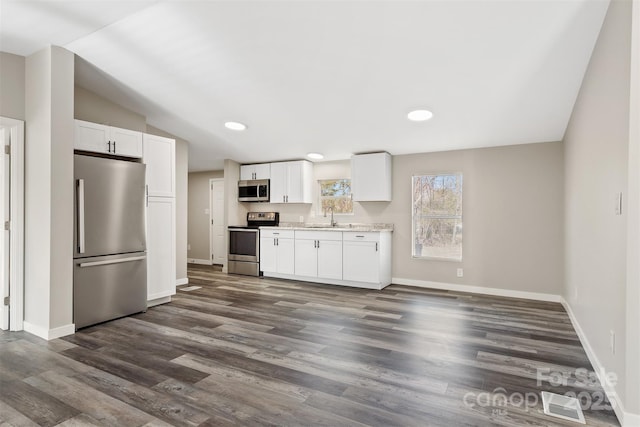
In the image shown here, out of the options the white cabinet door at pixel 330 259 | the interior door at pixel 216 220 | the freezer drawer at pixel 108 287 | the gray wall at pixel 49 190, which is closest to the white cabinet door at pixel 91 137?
the gray wall at pixel 49 190

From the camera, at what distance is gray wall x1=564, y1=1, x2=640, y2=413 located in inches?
74.3

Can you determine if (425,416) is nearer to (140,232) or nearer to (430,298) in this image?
(430,298)

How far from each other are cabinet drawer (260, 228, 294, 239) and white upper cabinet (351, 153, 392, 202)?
1269 mm

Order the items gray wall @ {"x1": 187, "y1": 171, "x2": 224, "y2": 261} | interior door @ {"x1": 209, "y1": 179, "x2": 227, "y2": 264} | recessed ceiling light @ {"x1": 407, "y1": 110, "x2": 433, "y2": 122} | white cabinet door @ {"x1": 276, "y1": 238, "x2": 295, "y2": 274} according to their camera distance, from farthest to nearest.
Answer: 1. gray wall @ {"x1": 187, "y1": 171, "x2": 224, "y2": 261}
2. interior door @ {"x1": 209, "y1": 179, "x2": 227, "y2": 264}
3. white cabinet door @ {"x1": 276, "y1": 238, "x2": 295, "y2": 274}
4. recessed ceiling light @ {"x1": 407, "y1": 110, "x2": 433, "y2": 122}

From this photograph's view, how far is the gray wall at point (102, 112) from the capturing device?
387 centimetres

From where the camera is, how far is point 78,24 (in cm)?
284

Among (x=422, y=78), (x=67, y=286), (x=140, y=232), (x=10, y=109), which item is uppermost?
(x=422, y=78)

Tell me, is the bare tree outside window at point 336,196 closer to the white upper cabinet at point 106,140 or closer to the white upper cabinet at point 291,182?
the white upper cabinet at point 291,182

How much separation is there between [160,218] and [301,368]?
2.72 meters

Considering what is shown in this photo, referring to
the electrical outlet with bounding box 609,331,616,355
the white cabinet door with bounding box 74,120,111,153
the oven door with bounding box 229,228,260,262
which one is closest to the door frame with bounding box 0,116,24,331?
the white cabinet door with bounding box 74,120,111,153

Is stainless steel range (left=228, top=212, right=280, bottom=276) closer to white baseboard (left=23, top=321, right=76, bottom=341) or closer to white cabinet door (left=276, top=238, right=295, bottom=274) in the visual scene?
white cabinet door (left=276, top=238, right=295, bottom=274)

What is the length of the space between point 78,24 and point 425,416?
3.91m

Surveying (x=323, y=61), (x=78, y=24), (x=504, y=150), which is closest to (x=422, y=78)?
(x=323, y=61)

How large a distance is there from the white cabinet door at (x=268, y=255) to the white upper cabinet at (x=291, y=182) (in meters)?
0.80
